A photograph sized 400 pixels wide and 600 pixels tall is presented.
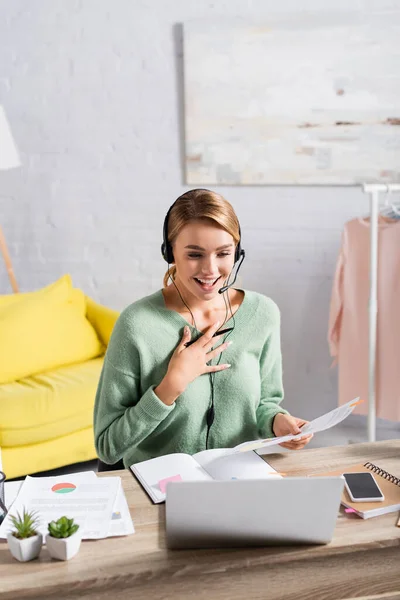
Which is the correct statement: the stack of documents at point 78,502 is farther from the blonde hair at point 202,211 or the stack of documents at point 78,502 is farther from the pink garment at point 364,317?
the pink garment at point 364,317

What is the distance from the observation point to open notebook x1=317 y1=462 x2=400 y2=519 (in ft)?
3.76

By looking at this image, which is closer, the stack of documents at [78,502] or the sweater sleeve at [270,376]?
the stack of documents at [78,502]

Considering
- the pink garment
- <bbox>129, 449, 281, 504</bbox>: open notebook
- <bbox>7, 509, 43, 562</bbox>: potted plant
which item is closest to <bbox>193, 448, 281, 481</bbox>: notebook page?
<bbox>129, 449, 281, 504</bbox>: open notebook

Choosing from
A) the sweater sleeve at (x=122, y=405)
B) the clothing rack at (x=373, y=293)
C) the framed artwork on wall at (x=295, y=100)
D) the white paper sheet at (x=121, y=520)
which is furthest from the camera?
the framed artwork on wall at (x=295, y=100)

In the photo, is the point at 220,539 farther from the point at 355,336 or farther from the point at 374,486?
the point at 355,336

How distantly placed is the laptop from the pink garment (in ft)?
5.71

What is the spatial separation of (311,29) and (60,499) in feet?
8.44

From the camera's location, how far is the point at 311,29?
3096 mm

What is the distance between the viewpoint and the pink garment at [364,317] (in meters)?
2.68

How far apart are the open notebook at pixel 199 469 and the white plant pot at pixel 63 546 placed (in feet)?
0.69

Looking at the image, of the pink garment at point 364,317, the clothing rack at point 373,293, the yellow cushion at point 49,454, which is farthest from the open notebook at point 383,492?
the yellow cushion at point 49,454

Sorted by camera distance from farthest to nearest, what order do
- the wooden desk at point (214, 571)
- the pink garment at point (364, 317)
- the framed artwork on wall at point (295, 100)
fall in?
the framed artwork on wall at point (295, 100)
the pink garment at point (364, 317)
the wooden desk at point (214, 571)

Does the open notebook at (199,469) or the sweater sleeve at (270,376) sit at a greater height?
the sweater sleeve at (270,376)

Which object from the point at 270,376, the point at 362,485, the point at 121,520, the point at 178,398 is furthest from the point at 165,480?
the point at 270,376
